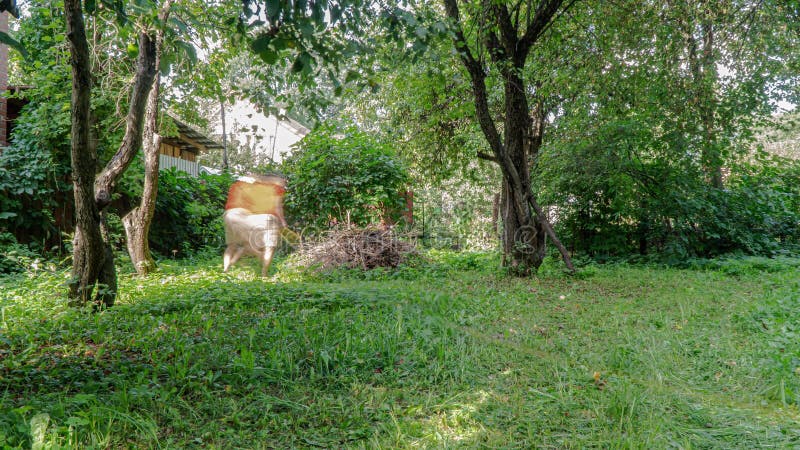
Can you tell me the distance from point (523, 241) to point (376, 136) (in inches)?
201

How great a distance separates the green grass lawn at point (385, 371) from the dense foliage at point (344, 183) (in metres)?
4.59

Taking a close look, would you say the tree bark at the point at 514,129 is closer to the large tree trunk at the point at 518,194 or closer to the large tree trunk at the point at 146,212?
the large tree trunk at the point at 518,194

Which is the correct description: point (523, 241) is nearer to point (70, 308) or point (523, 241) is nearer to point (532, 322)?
point (532, 322)

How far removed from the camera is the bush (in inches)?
368

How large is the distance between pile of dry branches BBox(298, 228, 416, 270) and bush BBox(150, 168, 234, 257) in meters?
2.75

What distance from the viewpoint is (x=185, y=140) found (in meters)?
16.6

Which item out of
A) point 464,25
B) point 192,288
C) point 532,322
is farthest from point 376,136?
point 532,322

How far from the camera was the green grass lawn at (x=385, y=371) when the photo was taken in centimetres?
223

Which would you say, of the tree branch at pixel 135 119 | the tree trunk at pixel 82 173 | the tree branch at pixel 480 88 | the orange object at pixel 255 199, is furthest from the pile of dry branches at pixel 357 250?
the tree trunk at pixel 82 173

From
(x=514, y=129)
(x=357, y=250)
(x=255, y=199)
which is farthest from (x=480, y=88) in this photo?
(x=255, y=199)

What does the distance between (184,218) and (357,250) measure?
13.8 feet

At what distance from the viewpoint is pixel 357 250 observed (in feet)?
26.6

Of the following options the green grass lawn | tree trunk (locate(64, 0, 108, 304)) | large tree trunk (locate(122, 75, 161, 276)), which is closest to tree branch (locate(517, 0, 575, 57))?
the green grass lawn

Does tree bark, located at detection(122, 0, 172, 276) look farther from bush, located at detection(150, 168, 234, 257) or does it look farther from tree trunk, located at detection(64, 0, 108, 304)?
tree trunk, located at detection(64, 0, 108, 304)
